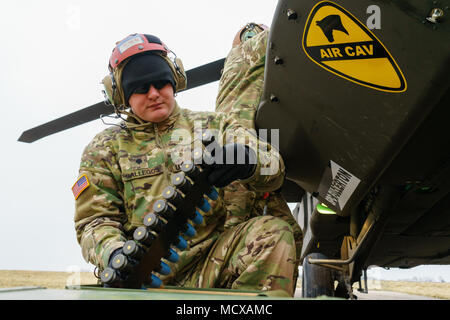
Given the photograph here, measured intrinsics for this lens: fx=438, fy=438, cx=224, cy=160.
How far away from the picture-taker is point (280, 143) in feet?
8.25

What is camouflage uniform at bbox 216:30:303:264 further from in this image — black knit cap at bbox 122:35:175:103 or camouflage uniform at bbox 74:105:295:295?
black knit cap at bbox 122:35:175:103

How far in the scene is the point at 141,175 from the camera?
80.6 inches

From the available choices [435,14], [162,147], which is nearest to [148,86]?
[162,147]

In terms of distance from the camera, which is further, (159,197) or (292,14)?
(159,197)

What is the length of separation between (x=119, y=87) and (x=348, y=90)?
112cm

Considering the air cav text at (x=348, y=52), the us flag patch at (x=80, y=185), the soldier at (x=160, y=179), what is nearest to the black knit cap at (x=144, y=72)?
the soldier at (x=160, y=179)

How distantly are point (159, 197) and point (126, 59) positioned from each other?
70 centimetres

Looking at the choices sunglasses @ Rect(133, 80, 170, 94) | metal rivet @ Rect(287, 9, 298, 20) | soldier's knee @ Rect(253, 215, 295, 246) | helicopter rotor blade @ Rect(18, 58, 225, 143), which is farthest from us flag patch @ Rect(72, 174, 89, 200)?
helicopter rotor blade @ Rect(18, 58, 225, 143)

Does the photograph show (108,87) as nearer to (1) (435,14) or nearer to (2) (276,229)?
(2) (276,229)

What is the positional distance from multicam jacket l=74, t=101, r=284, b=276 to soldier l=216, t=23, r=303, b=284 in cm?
22

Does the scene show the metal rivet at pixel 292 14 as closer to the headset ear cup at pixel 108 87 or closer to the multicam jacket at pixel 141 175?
the multicam jacket at pixel 141 175

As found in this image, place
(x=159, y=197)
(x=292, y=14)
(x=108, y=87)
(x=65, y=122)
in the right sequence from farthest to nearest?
(x=65, y=122) < (x=108, y=87) < (x=159, y=197) < (x=292, y=14)

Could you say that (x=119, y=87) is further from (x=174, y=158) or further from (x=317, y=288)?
(x=317, y=288)
